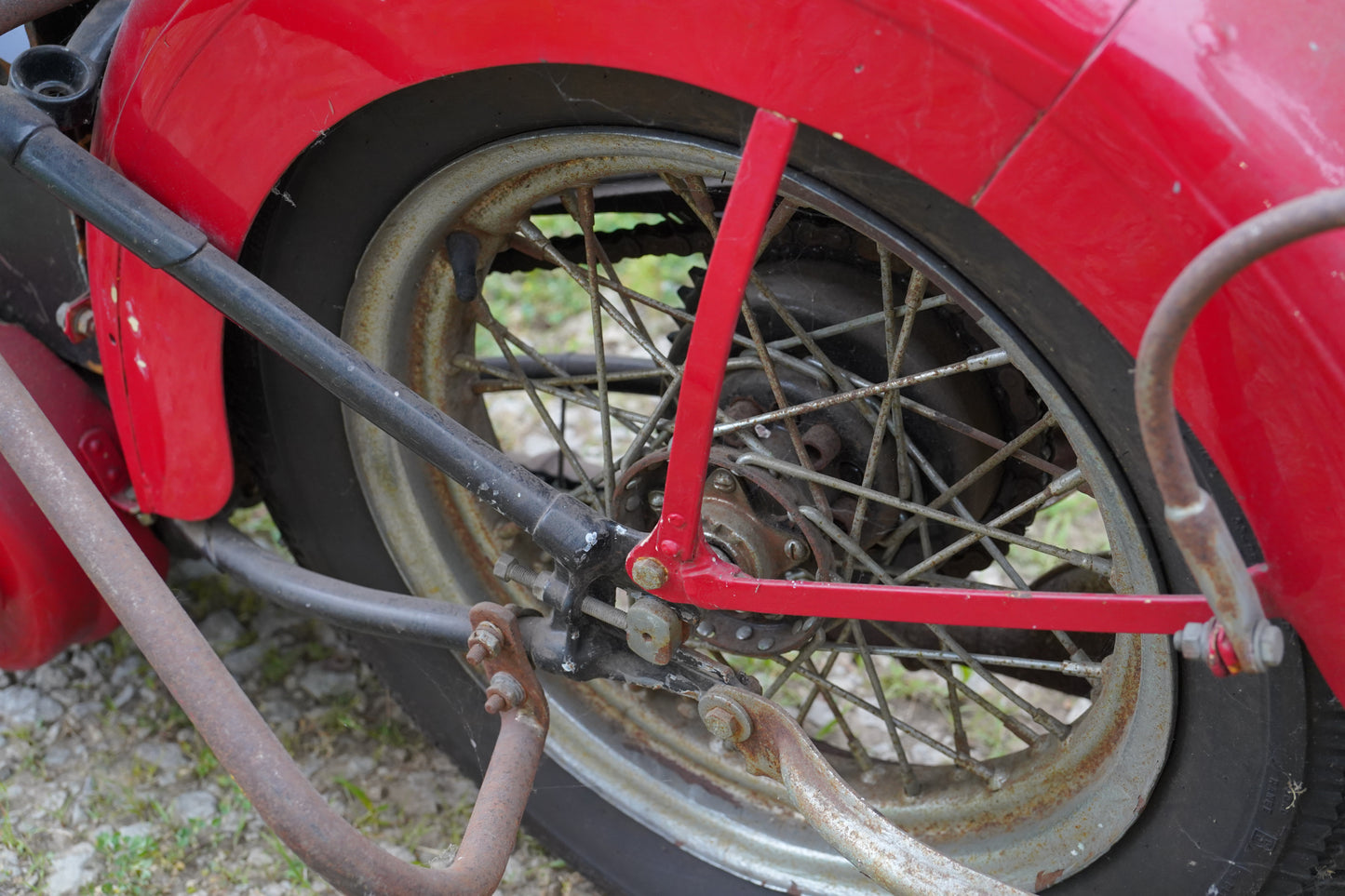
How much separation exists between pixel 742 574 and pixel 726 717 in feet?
0.68

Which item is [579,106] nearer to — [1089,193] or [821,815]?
[1089,193]

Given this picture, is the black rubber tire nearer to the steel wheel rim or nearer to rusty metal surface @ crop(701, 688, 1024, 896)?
the steel wheel rim

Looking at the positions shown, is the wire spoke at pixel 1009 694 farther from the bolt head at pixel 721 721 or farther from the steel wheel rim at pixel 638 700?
the bolt head at pixel 721 721

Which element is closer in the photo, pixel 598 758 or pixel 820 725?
pixel 598 758

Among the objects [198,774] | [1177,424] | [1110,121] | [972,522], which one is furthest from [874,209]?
[198,774]

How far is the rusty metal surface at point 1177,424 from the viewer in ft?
2.37

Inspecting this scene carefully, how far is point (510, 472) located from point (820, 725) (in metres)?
1.09

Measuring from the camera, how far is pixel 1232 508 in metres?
0.97

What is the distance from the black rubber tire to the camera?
1.02 m

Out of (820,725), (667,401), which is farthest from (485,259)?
(820,725)

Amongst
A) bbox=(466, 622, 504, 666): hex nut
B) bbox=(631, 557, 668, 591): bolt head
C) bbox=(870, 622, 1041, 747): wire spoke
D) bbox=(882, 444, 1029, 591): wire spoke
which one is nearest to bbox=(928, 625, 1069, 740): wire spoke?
bbox=(870, 622, 1041, 747): wire spoke

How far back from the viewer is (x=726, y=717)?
4.32 ft

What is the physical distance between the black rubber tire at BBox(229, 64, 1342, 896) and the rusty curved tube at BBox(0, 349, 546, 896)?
316mm

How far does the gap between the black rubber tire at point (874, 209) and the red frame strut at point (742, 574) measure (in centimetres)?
9
